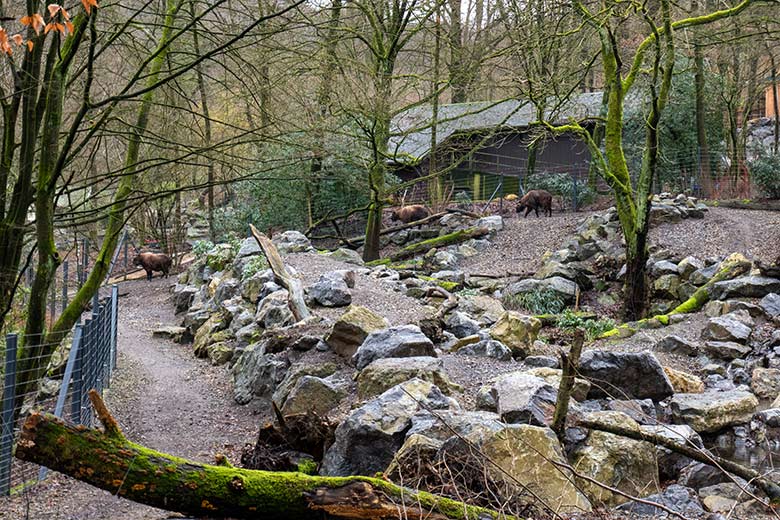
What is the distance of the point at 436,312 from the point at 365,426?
16.8 ft

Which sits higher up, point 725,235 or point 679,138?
point 679,138

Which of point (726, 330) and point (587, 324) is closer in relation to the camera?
point (726, 330)

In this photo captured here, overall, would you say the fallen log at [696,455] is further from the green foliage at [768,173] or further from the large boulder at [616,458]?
the green foliage at [768,173]

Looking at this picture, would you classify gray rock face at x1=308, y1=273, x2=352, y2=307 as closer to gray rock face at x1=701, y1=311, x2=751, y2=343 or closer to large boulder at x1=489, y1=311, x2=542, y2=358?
large boulder at x1=489, y1=311, x2=542, y2=358

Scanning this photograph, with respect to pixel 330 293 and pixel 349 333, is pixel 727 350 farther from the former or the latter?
pixel 330 293

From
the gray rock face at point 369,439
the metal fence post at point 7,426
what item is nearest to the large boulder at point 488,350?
the gray rock face at point 369,439

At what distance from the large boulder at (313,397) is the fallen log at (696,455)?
3.00 metres

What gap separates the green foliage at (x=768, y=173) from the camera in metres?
18.2

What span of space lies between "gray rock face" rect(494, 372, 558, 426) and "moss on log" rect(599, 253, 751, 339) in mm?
5174

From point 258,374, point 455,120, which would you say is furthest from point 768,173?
point 258,374

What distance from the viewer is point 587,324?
1162 cm

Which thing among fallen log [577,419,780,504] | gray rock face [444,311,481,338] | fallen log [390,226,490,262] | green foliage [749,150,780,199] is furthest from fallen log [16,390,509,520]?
green foliage [749,150,780,199]

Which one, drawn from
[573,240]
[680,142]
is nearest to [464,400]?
[573,240]

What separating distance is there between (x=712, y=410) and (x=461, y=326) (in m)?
3.59
